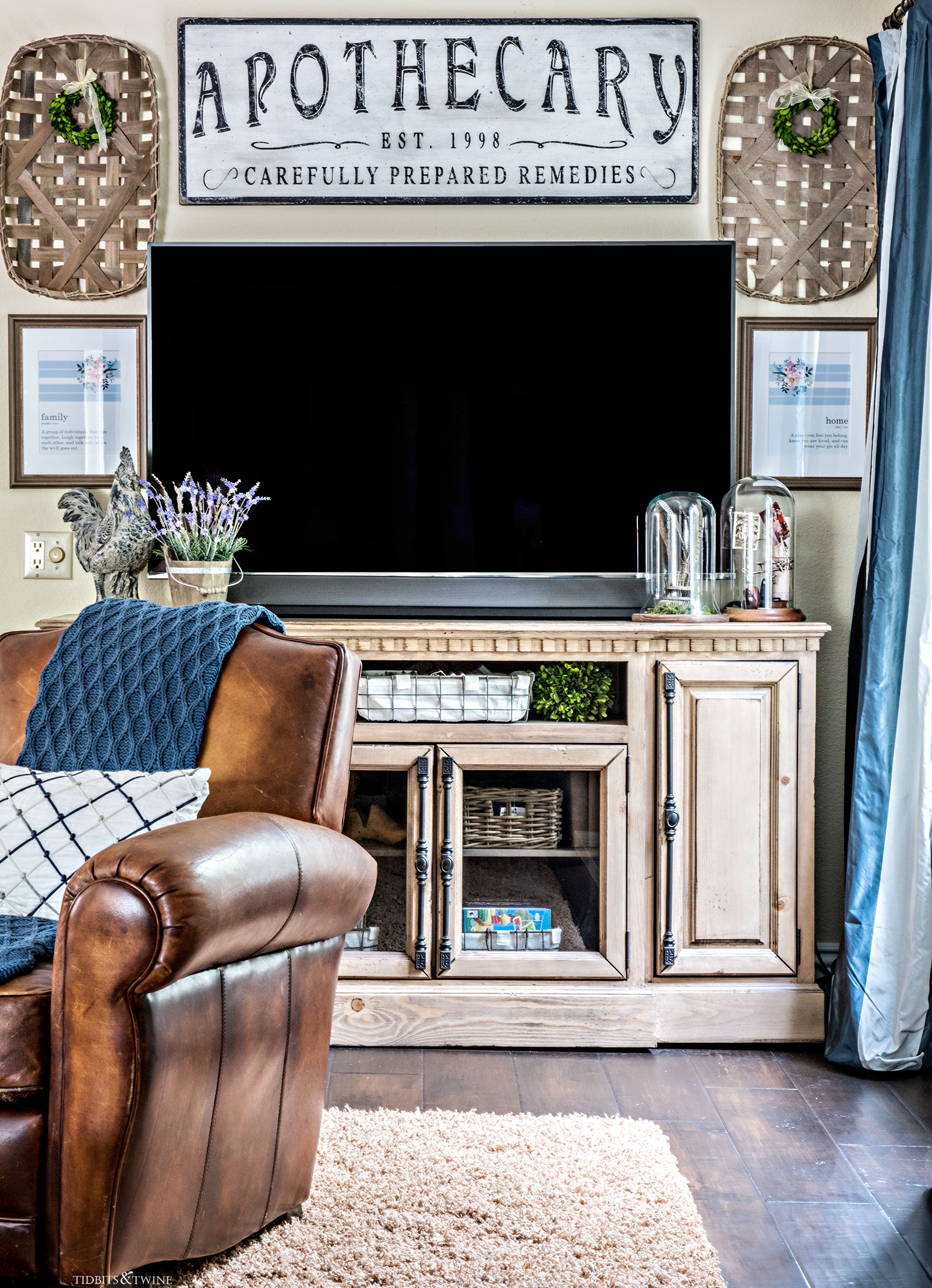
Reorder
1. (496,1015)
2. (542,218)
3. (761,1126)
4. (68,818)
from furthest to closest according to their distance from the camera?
(542,218) → (496,1015) → (761,1126) → (68,818)

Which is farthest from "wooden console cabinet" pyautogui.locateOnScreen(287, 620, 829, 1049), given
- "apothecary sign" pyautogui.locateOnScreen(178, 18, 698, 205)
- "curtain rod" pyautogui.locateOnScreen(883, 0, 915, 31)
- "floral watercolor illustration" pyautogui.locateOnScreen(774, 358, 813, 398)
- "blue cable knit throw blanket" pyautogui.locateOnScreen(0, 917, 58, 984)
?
"curtain rod" pyautogui.locateOnScreen(883, 0, 915, 31)

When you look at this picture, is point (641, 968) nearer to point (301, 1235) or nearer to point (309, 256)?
point (301, 1235)

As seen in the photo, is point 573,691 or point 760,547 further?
point 760,547

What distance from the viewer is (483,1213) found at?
1605 millimetres

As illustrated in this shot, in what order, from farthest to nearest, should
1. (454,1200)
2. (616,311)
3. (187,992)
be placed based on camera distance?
(616,311)
(454,1200)
(187,992)

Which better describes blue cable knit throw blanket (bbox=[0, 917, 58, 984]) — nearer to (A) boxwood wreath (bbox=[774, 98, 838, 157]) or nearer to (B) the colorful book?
(B) the colorful book

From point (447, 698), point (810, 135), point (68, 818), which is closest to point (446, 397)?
point (447, 698)

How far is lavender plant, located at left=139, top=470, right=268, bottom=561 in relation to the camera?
8.05 feet

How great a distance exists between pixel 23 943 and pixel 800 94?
2.55 m

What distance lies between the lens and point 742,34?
2666 millimetres

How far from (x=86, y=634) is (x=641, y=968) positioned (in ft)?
4.47

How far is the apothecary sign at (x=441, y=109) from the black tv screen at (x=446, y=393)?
229mm

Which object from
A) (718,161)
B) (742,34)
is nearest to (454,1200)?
(718,161)

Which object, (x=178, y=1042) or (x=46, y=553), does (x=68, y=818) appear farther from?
(x=46, y=553)
